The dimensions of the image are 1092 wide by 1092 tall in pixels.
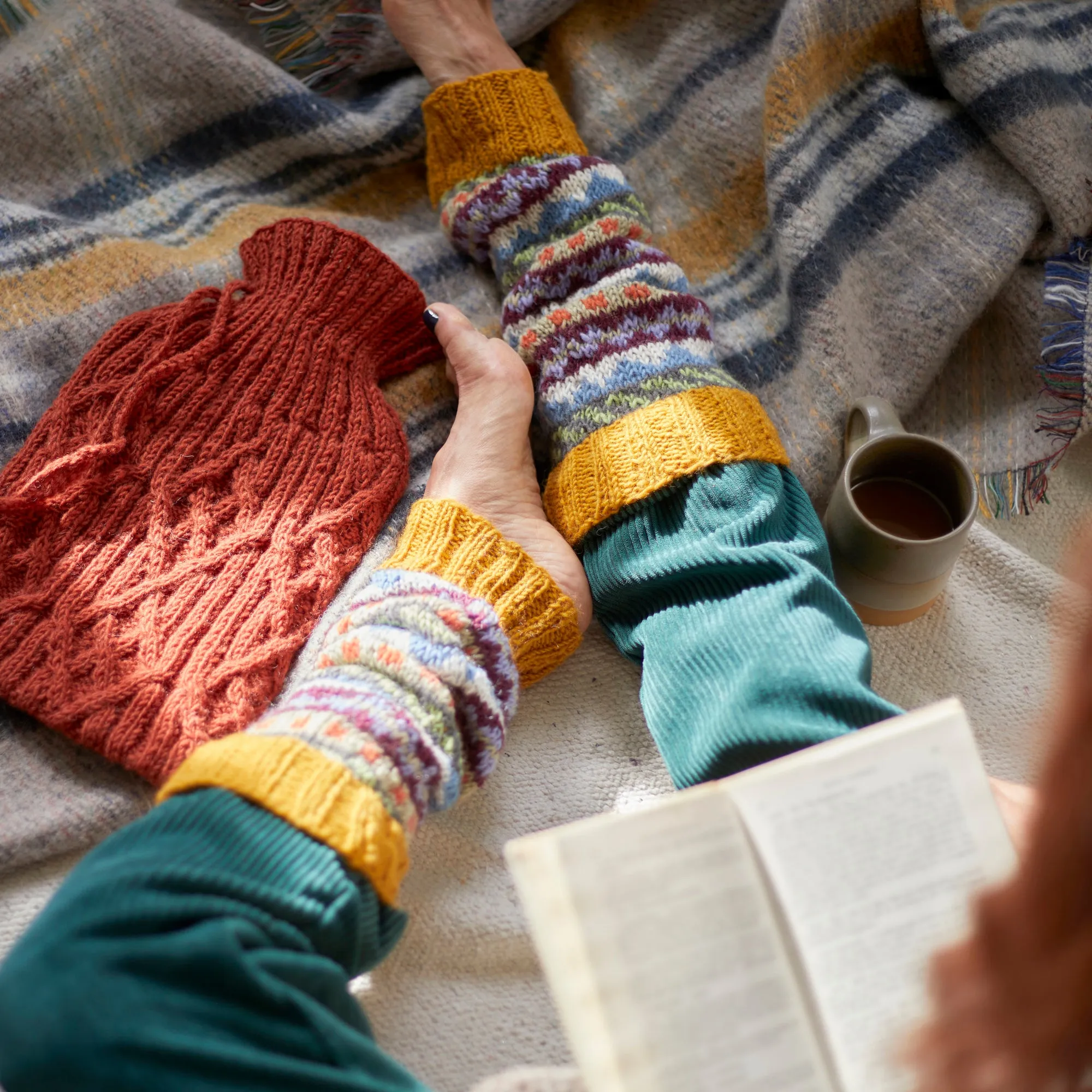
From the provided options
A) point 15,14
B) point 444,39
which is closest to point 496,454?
point 444,39

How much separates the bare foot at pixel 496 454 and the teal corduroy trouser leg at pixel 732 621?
1.4 inches

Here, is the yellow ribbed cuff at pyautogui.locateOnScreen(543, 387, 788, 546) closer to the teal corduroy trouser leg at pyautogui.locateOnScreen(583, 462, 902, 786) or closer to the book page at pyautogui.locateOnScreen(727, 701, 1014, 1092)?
the teal corduroy trouser leg at pyautogui.locateOnScreen(583, 462, 902, 786)

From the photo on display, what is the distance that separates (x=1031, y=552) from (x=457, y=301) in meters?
0.58

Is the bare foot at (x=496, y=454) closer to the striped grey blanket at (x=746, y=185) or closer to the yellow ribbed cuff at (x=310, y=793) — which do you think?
the striped grey blanket at (x=746, y=185)

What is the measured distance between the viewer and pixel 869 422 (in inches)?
30.0

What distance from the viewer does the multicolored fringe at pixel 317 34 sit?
3.04 ft

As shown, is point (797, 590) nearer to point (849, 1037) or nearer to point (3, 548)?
point (849, 1037)

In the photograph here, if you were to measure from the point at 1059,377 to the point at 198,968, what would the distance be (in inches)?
31.5

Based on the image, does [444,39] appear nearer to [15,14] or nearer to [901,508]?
[15,14]

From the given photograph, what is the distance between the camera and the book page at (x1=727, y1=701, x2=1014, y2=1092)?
1.45 ft

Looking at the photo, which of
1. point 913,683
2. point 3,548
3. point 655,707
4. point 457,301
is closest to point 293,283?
point 457,301

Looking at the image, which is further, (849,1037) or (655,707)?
(655,707)

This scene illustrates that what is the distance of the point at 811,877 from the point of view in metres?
0.46

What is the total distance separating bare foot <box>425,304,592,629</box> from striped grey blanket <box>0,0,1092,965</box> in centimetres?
6
